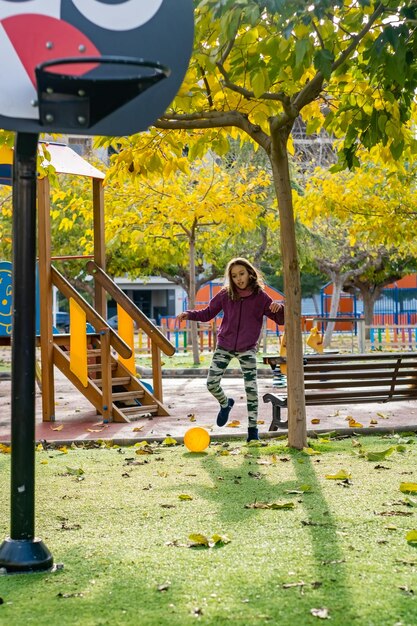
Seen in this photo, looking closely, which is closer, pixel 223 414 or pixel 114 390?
pixel 223 414

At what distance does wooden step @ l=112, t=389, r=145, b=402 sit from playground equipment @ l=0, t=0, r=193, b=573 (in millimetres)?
7464

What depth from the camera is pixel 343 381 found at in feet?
34.7

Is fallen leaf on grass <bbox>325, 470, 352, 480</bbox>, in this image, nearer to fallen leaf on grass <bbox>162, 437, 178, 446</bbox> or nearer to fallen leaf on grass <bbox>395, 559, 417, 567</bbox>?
fallen leaf on grass <bbox>395, 559, 417, 567</bbox>

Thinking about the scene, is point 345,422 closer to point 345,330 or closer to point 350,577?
point 350,577

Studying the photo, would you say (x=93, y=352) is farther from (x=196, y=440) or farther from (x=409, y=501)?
(x=409, y=501)

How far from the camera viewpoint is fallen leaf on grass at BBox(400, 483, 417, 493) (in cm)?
613

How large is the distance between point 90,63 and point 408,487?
11.6 feet

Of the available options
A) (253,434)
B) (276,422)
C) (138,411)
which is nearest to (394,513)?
(253,434)

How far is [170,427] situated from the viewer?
10898 millimetres

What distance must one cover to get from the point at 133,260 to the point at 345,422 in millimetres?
31035

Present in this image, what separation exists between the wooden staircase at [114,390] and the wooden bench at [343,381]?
81.2 inches

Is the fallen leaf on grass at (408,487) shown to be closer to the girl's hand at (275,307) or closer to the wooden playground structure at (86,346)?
the girl's hand at (275,307)

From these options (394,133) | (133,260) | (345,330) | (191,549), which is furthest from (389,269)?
(191,549)

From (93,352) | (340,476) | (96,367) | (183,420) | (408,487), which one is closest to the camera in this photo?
(408,487)
